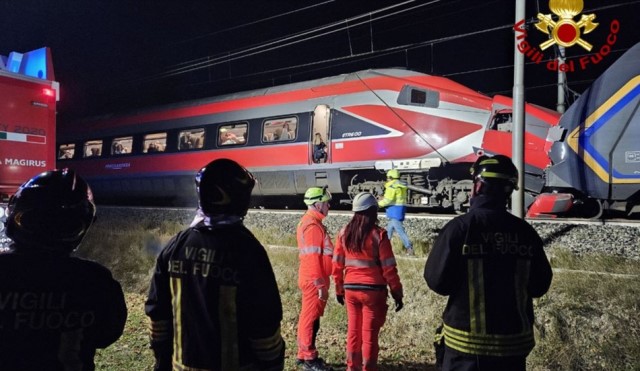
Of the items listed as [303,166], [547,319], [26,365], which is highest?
[303,166]

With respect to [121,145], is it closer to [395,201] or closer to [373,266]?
[395,201]

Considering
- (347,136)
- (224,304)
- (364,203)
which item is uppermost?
(347,136)

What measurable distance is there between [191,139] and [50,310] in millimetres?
14828

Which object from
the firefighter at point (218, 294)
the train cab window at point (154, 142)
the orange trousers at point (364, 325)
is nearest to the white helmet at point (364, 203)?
the orange trousers at point (364, 325)

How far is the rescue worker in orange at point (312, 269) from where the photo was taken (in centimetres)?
447

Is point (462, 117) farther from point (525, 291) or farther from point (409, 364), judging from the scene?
point (525, 291)

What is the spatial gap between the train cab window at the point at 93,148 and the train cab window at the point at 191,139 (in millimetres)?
5279

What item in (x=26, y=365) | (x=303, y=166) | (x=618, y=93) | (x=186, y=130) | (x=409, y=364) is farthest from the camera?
(x=186, y=130)

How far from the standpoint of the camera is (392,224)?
27.2ft

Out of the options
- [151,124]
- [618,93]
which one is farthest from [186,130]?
[618,93]

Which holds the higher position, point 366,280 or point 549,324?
point 366,280

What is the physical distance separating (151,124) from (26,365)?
1684 centimetres

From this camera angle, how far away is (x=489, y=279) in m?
2.55

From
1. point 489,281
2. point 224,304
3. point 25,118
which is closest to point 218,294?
point 224,304
